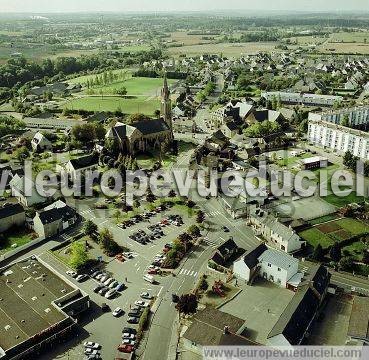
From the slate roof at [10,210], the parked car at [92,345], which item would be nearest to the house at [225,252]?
the parked car at [92,345]

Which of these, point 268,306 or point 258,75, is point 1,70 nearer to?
point 258,75

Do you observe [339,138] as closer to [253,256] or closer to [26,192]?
[253,256]

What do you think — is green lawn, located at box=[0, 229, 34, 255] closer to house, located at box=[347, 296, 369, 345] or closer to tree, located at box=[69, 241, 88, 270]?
tree, located at box=[69, 241, 88, 270]

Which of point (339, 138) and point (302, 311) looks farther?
point (339, 138)

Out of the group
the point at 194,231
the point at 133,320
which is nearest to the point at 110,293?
the point at 133,320

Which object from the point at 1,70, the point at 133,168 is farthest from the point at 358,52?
the point at 133,168
